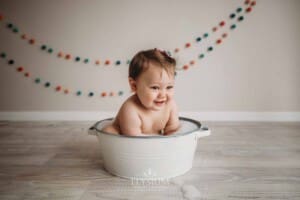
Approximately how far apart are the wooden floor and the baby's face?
0.84 feet

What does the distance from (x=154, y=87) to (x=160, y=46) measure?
0.90 m

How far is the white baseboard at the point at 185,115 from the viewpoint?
5.81 feet

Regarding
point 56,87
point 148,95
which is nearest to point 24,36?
point 56,87

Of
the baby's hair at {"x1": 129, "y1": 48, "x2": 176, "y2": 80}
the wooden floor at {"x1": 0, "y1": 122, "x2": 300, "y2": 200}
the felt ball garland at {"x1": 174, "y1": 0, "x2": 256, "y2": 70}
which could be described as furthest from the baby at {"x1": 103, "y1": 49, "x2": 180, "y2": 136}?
the felt ball garland at {"x1": 174, "y1": 0, "x2": 256, "y2": 70}

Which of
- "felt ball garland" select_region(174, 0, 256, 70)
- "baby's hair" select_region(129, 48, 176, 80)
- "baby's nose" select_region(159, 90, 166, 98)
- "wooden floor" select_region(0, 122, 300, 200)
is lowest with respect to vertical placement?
"wooden floor" select_region(0, 122, 300, 200)

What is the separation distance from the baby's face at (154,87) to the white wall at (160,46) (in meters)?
0.87

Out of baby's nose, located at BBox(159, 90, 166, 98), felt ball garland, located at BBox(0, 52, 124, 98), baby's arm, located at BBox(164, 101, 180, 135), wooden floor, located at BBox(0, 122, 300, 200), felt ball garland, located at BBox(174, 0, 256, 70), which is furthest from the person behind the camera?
felt ball garland, located at BBox(0, 52, 124, 98)

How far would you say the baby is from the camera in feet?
3.00

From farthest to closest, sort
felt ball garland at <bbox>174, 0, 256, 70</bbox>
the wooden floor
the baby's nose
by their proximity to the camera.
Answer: felt ball garland at <bbox>174, 0, 256, 70</bbox> → the baby's nose → the wooden floor

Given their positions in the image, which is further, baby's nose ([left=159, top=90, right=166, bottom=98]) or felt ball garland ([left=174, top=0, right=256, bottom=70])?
felt ball garland ([left=174, top=0, right=256, bottom=70])

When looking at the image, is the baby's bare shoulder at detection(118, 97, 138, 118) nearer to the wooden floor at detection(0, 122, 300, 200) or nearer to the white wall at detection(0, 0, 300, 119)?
the wooden floor at detection(0, 122, 300, 200)

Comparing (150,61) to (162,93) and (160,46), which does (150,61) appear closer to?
(162,93)

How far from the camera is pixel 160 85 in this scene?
0.92 metres

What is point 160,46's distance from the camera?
1.78m
